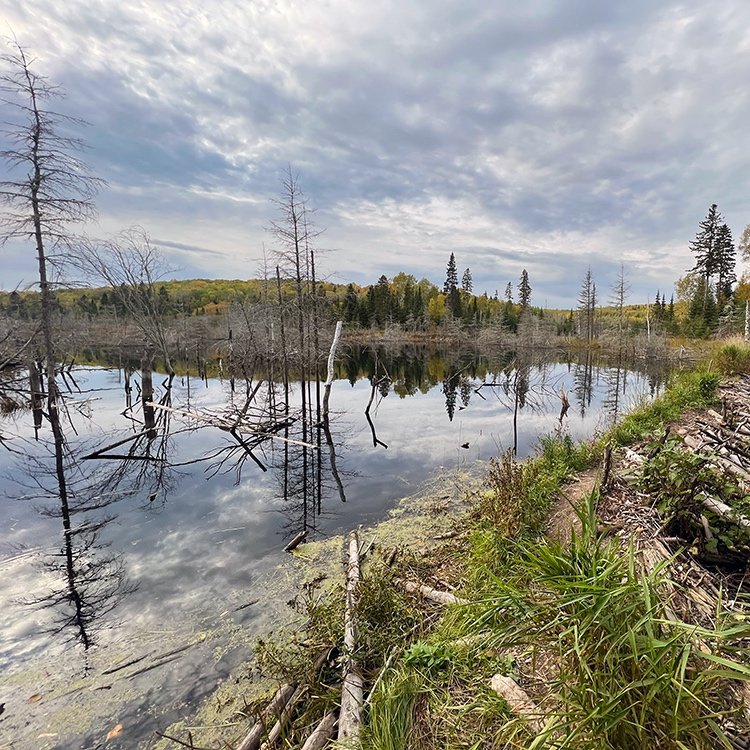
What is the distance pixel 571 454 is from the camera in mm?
7473

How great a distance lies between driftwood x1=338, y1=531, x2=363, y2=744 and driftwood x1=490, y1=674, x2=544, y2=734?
39.4 inches

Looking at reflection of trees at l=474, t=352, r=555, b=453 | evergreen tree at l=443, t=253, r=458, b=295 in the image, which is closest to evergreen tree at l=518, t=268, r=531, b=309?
evergreen tree at l=443, t=253, r=458, b=295

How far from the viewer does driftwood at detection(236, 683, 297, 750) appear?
2783 mm

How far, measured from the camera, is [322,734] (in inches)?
107

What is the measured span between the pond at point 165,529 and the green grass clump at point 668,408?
128 inches

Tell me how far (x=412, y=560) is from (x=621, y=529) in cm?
267

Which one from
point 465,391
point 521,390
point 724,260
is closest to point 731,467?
point 521,390

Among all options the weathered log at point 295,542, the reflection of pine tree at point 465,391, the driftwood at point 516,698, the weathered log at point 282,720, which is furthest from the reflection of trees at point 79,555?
the reflection of pine tree at point 465,391

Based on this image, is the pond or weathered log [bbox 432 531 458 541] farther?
weathered log [bbox 432 531 458 541]

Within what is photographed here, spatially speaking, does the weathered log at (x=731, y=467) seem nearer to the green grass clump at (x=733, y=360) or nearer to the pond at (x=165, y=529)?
the pond at (x=165, y=529)

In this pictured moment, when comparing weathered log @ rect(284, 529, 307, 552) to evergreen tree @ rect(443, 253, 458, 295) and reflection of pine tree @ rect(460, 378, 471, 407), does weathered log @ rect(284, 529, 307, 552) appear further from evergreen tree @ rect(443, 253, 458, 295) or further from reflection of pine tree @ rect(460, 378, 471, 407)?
evergreen tree @ rect(443, 253, 458, 295)

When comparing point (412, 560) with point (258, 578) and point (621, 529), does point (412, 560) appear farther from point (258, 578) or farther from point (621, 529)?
point (621, 529)

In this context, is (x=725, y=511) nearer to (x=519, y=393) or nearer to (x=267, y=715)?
(x=267, y=715)

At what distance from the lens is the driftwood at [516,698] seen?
6.79 feet
